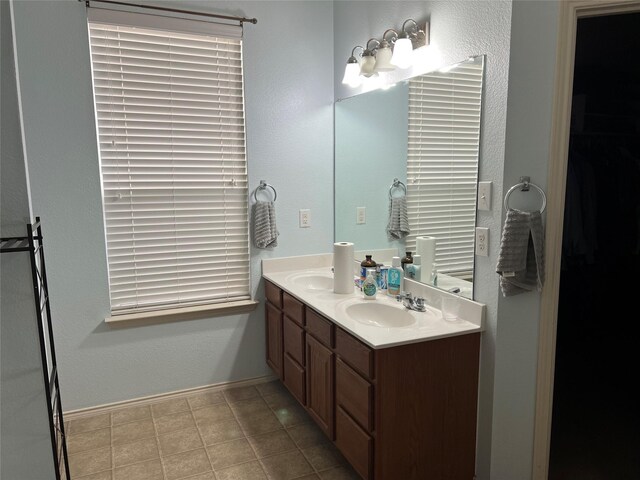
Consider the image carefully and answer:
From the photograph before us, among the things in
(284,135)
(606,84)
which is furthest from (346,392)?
(606,84)

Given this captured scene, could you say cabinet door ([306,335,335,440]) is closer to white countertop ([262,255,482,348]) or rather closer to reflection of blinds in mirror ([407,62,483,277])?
white countertop ([262,255,482,348])

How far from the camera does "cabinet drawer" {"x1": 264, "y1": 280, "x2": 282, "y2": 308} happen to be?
2908 mm

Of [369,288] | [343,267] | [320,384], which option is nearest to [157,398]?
[320,384]

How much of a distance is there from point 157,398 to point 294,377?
3.18 ft

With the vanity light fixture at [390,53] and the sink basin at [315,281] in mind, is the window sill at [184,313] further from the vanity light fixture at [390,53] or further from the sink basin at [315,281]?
the vanity light fixture at [390,53]

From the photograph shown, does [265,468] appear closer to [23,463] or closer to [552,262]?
[23,463]

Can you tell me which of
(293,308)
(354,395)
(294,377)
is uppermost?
(293,308)

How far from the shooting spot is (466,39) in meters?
2.03

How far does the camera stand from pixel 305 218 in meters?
3.24

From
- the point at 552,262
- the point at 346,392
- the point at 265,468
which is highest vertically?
the point at 552,262

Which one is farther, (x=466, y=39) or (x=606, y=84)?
(x=606, y=84)

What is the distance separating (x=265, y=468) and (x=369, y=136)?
1.94 m

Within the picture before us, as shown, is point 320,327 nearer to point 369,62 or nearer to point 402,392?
point 402,392

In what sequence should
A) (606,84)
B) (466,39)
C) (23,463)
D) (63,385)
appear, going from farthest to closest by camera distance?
(63,385) → (606,84) → (466,39) → (23,463)
